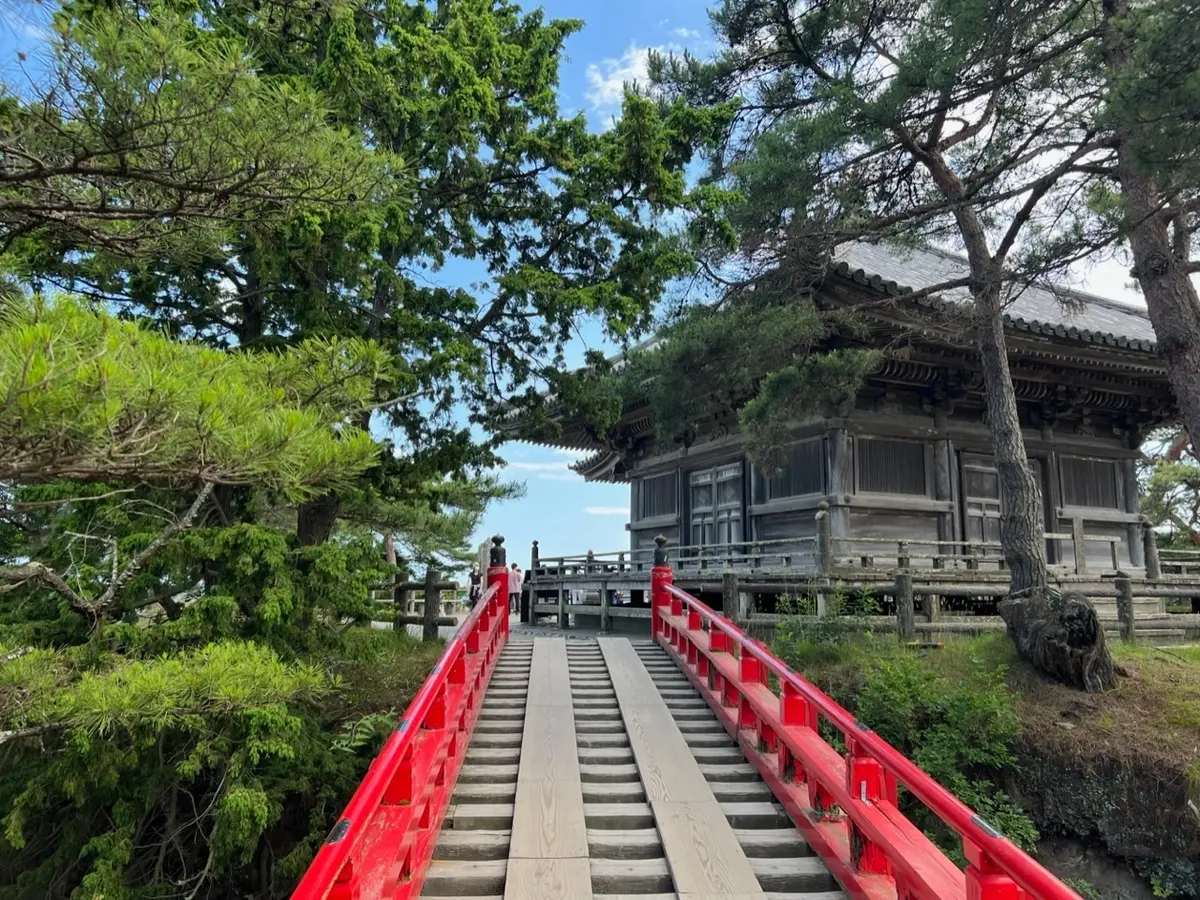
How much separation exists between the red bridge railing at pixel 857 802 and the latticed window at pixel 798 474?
6.93 metres

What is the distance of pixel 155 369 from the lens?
352 cm

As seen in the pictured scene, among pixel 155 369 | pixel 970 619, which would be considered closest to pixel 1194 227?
pixel 970 619

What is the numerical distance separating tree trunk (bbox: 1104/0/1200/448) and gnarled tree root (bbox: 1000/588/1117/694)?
2178 mm

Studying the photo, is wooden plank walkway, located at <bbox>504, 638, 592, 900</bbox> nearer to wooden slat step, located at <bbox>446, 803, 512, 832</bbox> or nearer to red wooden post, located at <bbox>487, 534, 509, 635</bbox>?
wooden slat step, located at <bbox>446, 803, 512, 832</bbox>

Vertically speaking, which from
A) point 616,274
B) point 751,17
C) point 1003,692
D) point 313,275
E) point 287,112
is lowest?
point 1003,692

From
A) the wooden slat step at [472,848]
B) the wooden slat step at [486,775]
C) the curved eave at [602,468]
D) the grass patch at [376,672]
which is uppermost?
the curved eave at [602,468]

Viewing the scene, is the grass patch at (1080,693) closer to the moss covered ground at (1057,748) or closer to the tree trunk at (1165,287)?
the moss covered ground at (1057,748)

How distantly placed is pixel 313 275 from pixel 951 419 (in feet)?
36.6

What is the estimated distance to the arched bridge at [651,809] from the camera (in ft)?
11.1

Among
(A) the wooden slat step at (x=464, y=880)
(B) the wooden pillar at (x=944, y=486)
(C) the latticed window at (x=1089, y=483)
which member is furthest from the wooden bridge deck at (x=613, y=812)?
(C) the latticed window at (x=1089, y=483)

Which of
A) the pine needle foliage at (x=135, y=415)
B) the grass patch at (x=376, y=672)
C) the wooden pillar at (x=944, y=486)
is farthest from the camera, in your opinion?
the wooden pillar at (x=944, y=486)

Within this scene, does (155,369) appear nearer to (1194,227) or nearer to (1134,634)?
(1194,227)

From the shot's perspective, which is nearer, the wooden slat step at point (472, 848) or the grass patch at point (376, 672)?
the wooden slat step at point (472, 848)

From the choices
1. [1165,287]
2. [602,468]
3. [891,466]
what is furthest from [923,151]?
[602,468]
